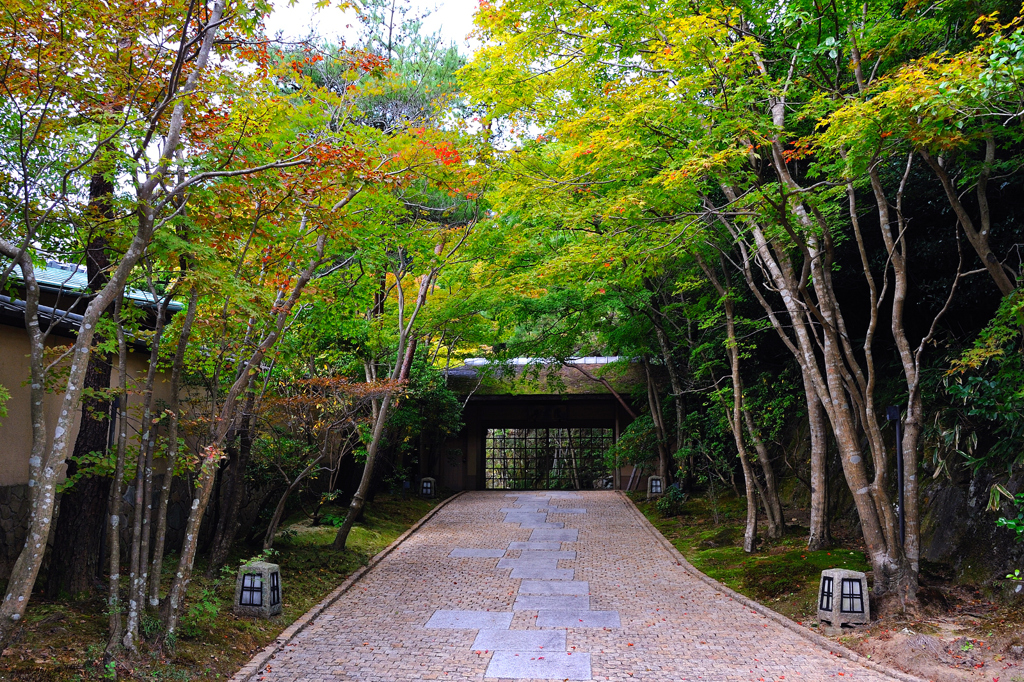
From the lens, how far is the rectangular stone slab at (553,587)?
8234mm

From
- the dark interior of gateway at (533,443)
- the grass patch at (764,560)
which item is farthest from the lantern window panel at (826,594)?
the dark interior of gateway at (533,443)

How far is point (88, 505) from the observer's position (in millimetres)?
6328

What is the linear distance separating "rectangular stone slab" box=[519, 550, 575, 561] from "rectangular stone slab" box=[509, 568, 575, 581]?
782 millimetres

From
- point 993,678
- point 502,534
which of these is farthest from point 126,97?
point 502,534

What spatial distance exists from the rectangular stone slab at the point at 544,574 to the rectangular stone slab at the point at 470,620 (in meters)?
1.65

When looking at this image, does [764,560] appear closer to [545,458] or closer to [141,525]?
[141,525]

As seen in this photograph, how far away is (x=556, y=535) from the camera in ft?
39.4

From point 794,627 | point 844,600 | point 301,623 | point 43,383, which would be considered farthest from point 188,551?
point 844,600

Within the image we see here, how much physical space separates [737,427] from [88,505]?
7.86 meters

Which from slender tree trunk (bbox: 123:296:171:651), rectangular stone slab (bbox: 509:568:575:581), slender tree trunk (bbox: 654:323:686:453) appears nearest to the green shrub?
slender tree trunk (bbox: 654:323:686:453)

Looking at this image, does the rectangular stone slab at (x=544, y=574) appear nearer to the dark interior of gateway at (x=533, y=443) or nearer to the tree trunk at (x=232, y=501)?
the tree trunk at (x=232, y=501)

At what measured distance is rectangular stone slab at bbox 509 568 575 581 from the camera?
891 cm

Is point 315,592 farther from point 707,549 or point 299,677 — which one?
point 707,549

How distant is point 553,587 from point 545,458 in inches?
554
